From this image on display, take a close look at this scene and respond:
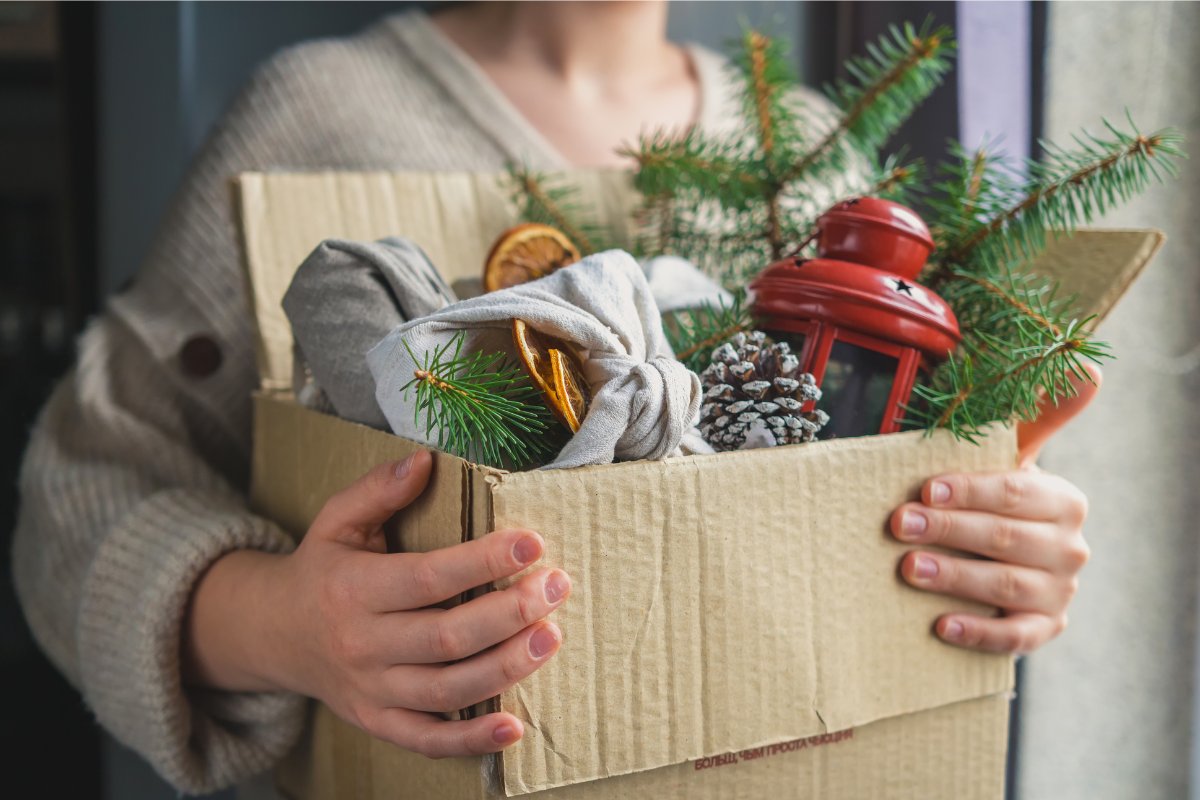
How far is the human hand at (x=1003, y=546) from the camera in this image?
512mm

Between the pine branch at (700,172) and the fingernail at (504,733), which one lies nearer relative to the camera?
the fingernail at (504,733)

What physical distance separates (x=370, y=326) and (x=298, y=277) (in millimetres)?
60

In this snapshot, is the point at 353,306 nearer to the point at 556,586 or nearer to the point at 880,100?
the point at 556,586

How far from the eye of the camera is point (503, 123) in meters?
0.89

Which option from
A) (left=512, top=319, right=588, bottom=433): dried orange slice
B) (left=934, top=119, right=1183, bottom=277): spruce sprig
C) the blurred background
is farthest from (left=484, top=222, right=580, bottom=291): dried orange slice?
the blurred background

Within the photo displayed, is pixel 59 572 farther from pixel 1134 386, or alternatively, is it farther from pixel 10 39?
pixel 10 39

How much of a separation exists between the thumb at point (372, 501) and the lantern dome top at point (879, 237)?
0.85 feet

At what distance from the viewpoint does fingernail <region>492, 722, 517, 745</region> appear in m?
0.40

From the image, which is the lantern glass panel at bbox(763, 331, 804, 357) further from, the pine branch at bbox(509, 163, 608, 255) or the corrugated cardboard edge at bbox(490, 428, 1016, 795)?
the pine branch at bbox(509, 163, 608, 255)

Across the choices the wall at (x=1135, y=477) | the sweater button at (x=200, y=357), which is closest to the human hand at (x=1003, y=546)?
the wall at (x=1135, y=477)

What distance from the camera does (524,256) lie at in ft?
1.95

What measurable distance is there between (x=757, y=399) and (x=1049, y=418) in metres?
0.26

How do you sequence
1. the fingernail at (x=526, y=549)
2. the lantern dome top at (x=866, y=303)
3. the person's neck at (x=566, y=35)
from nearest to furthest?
1. the fingernail at (x=526, y=549)
2. the lantern dome top at (x=866, y=303)
3. the person's neck at (x=566, y=35)

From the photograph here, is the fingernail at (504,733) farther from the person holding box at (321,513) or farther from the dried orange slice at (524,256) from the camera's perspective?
the dried orange slice at (524,256)
